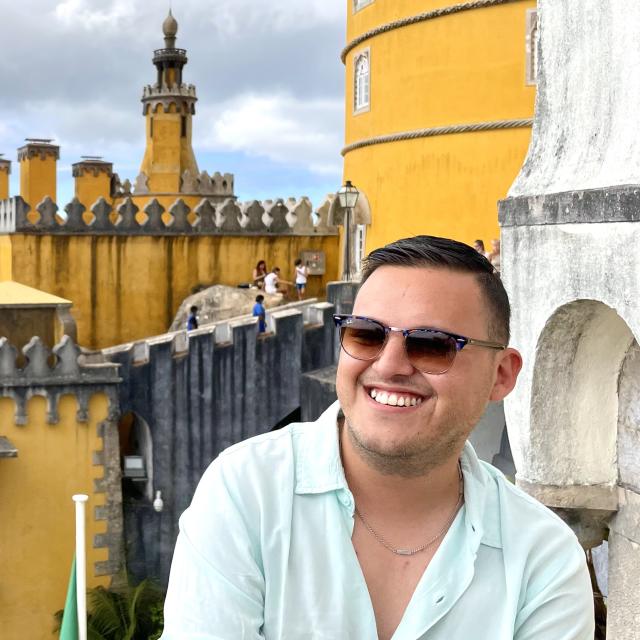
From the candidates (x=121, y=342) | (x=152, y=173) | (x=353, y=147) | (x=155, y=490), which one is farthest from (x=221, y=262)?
(x=152, y=173)

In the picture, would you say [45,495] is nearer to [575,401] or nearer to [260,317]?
[260,317]

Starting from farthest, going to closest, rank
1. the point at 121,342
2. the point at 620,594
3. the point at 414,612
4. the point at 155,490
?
1. the point at 121,342
2. the point at 155,490
3. the point at 620,594
4. the point at 414,612

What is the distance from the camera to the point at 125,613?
50.6ft

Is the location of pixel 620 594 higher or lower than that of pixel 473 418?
lower

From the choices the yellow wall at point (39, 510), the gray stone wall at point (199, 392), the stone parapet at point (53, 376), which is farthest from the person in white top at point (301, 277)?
the yellow wall at point (39, 510)

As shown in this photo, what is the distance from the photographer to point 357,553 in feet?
7.18

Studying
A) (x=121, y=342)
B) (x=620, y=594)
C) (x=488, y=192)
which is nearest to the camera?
(x=620, y=594)

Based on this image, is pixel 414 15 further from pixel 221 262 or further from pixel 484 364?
pixel 484 364

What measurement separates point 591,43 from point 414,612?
13.7 ft

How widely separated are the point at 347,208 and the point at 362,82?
294 cm

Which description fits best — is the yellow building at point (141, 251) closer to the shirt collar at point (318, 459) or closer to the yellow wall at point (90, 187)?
the yellow wall at point (90, 187)

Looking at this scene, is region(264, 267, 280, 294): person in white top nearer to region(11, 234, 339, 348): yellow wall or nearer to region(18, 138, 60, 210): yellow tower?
region(11, 234, 339, 348): yellow wall

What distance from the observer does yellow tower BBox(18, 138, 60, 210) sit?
3158 cm

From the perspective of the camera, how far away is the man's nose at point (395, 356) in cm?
213
